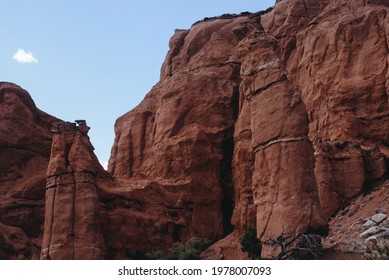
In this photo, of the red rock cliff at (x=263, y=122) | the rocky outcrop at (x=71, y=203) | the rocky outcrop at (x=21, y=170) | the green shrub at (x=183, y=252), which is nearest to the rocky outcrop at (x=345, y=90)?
the red rock cliff at (x=263, y=122)

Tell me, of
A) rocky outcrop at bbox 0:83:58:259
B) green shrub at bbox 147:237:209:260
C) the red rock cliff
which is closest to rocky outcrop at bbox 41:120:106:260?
green shrub at bbox 147:237:209:260

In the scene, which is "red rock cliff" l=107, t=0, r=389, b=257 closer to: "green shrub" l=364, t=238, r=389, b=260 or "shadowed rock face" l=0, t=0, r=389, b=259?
"shadowed rock face" l=0, t=0, r=389, b=259

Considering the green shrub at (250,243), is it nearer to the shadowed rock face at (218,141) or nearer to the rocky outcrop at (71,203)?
the shadowed rock face at (218,141)

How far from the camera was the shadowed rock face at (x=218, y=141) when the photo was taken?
40.6 m

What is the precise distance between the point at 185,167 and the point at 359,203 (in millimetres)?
16093

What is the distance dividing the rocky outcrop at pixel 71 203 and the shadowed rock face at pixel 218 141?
0.38 feet

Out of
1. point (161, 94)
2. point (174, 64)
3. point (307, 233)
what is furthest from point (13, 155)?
point (307, 233)

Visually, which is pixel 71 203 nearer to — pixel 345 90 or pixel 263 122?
pixel 263 122

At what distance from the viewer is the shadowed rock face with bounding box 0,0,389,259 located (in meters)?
40.6

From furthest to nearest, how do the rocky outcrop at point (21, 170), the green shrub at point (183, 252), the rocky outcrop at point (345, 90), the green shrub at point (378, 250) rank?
the rocky outcrop at point (21, 170) → the green shrub at point (183, 252) → the rocky outcrop at point (345, 90) → the green shrub at point (378, 250)

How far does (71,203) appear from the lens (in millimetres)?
42062

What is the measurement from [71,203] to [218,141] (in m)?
14.1

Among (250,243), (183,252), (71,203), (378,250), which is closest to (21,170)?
(71,203)

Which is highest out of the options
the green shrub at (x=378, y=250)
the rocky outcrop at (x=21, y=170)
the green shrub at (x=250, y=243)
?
the rocky outcrop at (x=21, y=170)
